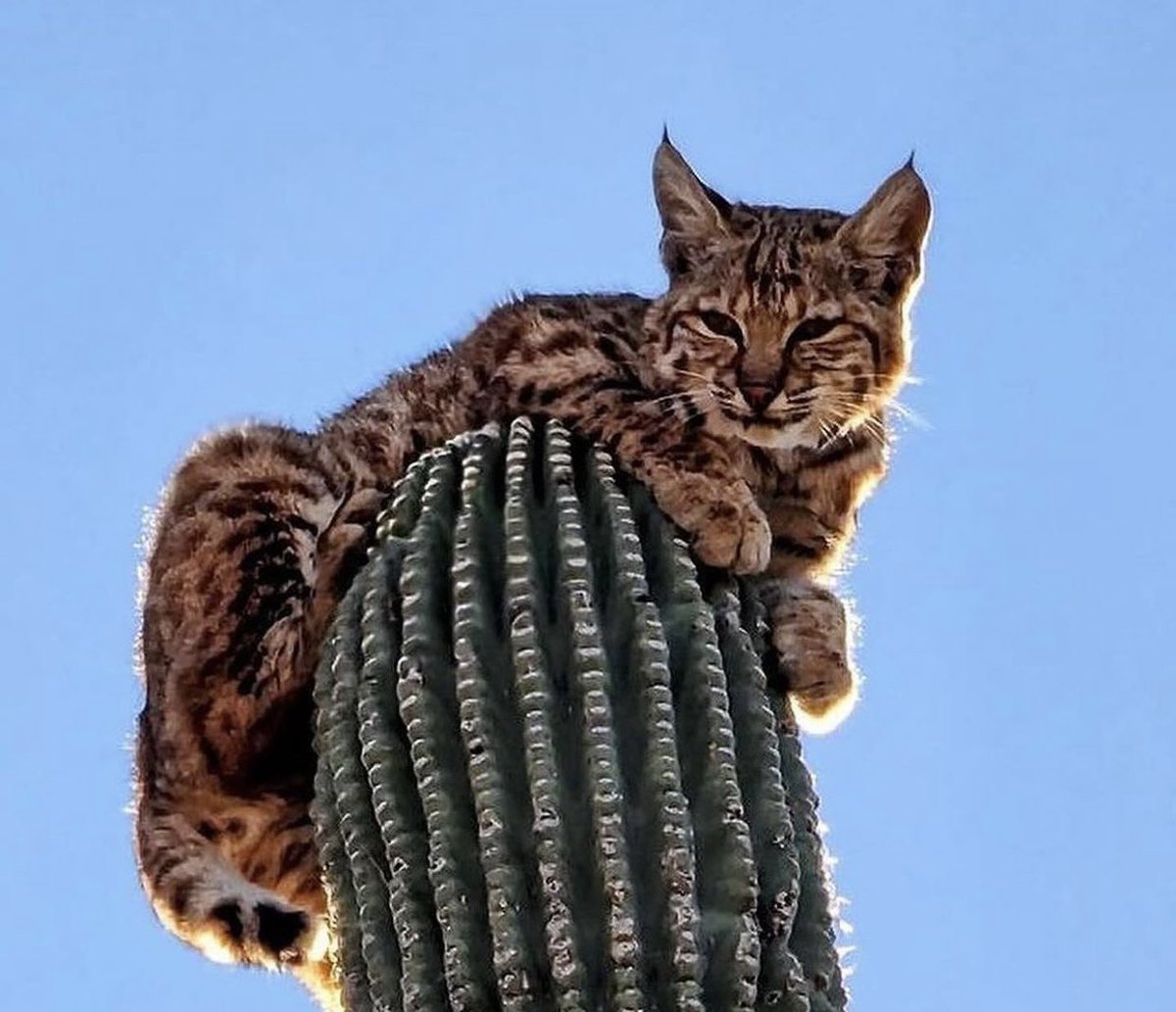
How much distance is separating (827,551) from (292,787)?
A: 118 cm

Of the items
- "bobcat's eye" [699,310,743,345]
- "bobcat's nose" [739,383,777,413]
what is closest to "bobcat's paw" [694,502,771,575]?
"bobcat's nose" [739,383,777,413]

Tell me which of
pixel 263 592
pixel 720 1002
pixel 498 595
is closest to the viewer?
pixel 720 1002

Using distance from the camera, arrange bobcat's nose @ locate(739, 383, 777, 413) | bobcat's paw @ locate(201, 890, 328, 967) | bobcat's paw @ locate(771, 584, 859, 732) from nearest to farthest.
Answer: bobcat's paw @ locate(201, 890, 328, 967) < bobcat's paw @ locate(771, 584, 859, 732) < bobcat's nose @ locate(739, 383, 777, 413)

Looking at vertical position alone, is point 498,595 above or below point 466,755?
above

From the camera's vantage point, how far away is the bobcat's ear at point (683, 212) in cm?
487

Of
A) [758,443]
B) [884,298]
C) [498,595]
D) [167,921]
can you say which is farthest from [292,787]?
[884,298]

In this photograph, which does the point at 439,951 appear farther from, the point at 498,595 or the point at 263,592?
the point at 263,592

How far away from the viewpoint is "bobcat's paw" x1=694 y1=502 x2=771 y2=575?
3.98 metres

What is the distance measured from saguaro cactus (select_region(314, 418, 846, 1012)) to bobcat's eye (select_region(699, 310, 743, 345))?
31.8 inches

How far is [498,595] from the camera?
3.58m

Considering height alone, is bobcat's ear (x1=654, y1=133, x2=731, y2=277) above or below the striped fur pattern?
above

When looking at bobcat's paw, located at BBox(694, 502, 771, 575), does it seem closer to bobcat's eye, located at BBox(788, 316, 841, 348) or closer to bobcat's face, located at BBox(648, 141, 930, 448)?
bobcat's face, located at BBox(648, 141, 930, 448)

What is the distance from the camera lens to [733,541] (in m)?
4.02

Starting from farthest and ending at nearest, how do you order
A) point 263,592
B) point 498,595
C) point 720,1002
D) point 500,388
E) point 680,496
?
point 500,388 → point 263,592 → point 680,496 → point 498,595 → point 720,1002
